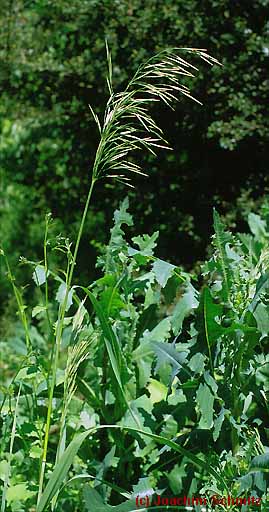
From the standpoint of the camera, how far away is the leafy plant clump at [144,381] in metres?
1.89

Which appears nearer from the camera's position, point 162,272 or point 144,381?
point 162,272

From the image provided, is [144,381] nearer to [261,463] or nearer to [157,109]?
[261,463]

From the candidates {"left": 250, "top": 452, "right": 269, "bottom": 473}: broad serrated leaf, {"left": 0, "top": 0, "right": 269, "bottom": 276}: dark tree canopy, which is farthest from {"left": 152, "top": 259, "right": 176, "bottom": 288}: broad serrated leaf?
{"left": 0, "top": 0, "right": 269, "bottom": 276}: dark tree canopy

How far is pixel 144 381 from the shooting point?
2.45 meters

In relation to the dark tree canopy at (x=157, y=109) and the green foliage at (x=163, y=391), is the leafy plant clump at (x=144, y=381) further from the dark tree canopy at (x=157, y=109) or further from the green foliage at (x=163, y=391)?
the dark tree canopy at (x=157, y=109)

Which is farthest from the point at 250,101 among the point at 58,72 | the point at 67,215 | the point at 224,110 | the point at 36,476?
the point at 36,476

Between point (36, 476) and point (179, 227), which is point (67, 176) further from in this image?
point (36, 476)

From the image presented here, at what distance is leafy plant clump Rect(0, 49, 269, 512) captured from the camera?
189cm

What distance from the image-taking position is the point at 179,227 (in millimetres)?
4539

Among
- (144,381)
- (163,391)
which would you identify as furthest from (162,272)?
(163,391)

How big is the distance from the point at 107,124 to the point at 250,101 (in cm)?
252

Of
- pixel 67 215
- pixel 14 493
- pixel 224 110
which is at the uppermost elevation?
pixel 224 110

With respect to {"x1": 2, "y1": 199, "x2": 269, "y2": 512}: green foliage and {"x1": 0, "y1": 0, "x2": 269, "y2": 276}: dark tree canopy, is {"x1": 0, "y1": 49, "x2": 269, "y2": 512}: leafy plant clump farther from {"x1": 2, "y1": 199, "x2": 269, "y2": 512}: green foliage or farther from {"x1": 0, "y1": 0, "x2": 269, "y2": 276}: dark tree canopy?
{"x1": 0, "y1": 0, "x2": 269, "y2": 276}: dark tree canopy

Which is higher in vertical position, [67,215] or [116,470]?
[116,470]
